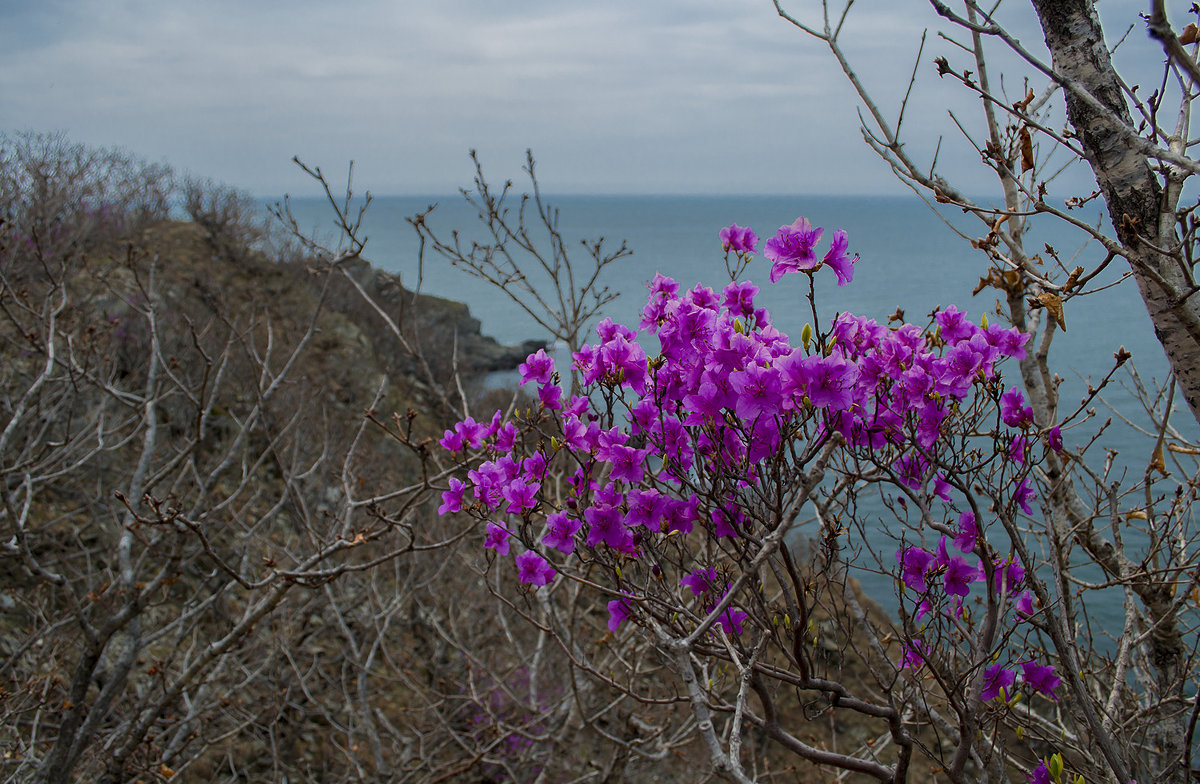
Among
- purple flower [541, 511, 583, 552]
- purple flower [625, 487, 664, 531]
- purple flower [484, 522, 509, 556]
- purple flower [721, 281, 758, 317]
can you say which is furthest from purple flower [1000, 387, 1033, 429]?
purple flower [484, 522, 509, 556]

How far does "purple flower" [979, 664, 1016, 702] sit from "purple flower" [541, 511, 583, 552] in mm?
1271

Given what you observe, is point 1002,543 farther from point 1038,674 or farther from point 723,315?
point 723,315

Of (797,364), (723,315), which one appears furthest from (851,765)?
(723,315)

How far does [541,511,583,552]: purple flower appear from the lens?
6.97 ft

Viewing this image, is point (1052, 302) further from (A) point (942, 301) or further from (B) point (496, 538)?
(A) point (942, 301)

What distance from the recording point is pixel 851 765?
2.01 m

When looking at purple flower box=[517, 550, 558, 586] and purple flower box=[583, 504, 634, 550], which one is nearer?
purple flower box=[583, 504, 634, 550]

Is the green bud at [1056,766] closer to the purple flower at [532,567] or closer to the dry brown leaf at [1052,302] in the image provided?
the dry brown leaf at [1052,302]

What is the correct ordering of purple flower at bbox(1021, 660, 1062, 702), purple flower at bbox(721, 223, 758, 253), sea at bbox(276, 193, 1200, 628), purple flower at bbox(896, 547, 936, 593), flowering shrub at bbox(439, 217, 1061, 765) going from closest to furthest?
flowering shrub at bbox(439, 217, 1061, 765), purple flower at bbox(896, 547, 936, 593), purple flower at bbox(1021, 660, 1062, 702), purple flower at bbox(721, 223, 758, 253), sea at bbox(276, 193, 1200, 628)

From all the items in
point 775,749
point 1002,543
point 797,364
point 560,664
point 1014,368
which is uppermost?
point 797,364

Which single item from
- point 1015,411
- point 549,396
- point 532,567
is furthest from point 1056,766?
point 549,396

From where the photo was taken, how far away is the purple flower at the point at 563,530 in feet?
6.97

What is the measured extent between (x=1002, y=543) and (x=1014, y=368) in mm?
4160

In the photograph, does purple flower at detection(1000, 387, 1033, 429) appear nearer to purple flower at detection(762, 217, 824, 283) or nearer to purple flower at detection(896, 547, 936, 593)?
purple flower at detection(896, 547, 936, 593)
